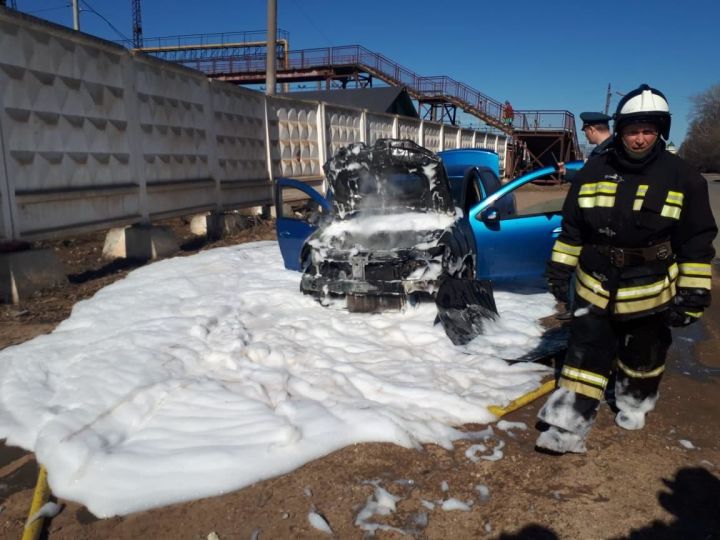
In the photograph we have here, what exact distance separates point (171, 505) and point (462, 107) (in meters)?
32.2

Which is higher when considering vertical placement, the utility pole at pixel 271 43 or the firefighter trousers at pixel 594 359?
the utility pole at pixel 271 43

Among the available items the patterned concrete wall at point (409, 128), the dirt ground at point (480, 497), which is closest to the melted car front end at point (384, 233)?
the dirt ground at point (480, 497)

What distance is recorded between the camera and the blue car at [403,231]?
527 centimetres

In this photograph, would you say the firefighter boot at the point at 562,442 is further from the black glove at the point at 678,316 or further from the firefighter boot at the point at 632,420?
the black glove at the point at 678,316

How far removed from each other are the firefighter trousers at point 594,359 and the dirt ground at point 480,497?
229 millimetres

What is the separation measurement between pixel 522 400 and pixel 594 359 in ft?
2.28

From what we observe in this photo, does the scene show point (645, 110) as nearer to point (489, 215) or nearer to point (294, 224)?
point (489, 215)

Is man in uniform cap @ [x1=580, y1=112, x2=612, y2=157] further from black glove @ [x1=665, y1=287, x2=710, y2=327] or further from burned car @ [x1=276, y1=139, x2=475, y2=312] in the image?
black glove @ [x1=665, y1=287, x2=710, y2=327]

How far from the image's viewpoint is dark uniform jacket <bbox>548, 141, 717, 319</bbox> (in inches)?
115

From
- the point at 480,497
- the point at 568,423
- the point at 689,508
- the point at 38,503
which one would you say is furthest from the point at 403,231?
the point at 38,503

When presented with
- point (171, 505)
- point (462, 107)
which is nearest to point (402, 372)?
point (171, 505)

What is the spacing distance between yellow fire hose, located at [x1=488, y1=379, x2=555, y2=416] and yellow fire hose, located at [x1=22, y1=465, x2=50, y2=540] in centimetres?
250

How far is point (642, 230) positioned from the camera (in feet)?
9.73

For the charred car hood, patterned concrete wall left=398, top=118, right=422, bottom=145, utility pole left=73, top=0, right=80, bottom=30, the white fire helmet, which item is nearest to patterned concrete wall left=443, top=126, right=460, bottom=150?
patterned concrete wall left=398, top=118, right=422, bottom=145
